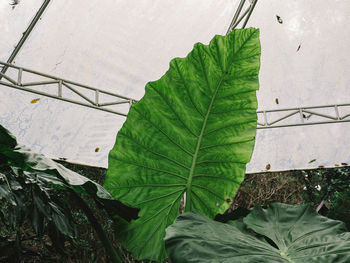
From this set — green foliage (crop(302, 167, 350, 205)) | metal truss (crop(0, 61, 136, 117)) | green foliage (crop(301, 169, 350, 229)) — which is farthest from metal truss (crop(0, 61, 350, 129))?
green foliage (crop(302, 167, 350, 205))

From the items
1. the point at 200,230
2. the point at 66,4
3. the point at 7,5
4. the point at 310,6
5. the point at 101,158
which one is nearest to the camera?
the point at 200,230

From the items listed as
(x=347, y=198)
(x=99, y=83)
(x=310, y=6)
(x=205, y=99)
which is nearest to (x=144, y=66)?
(x=99, y=83)

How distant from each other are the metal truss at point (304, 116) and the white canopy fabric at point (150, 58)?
0.08 meters

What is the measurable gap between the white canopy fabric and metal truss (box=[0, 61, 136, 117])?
0.08 m

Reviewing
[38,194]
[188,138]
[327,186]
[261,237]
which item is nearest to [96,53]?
[188,138]

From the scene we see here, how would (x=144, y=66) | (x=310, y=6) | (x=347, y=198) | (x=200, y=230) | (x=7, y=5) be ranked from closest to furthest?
(x=200, y=230)
(x=7, y=5)
(x=310, y=6)
(x=144, y=66)
(x=347, y=198)

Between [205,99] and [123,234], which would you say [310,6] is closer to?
[205,99]

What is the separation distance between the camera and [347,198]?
611cm

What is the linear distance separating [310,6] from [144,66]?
5.93ft

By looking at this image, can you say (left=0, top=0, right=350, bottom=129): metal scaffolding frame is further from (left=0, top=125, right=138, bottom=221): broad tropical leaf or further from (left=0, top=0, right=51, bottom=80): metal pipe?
(left=0, top=125, right=138, bottom=221): broad tropical leaf

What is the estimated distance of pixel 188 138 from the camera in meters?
1.02

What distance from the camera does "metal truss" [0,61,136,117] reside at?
3508 millimetres

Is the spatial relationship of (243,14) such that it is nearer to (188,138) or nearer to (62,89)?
(62,89)

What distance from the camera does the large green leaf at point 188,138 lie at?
3.10ft
